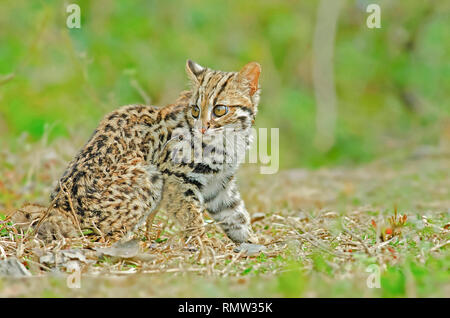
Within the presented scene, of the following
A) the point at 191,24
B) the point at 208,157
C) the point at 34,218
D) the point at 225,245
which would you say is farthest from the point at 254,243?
the point at 191,24

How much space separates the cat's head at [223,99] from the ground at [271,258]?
113 centimetres

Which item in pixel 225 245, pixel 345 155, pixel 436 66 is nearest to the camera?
pixel 225 245

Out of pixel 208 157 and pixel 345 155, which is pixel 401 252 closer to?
pixel 208 157

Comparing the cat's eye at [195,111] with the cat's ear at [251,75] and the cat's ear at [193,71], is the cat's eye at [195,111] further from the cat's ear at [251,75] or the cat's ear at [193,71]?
the cat's ear at [251,75]

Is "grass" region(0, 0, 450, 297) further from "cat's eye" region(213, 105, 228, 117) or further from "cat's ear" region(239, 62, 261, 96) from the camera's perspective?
→ "cat's ear" region(239, 62, 261, 96)

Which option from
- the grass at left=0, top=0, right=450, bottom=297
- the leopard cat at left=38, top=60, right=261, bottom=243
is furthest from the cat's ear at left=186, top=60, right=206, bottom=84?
the grass at left=0, top=0, right=450, bottom=297

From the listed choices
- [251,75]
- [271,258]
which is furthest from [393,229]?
[251,75]

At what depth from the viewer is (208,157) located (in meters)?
6.72

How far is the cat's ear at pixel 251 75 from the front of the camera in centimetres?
697

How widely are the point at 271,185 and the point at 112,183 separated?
4.88 meters

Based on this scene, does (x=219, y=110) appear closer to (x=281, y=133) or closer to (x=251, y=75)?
(x=251, y=75)

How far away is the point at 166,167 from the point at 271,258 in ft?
5.28

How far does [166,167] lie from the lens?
6.64m

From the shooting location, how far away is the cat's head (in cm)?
664
